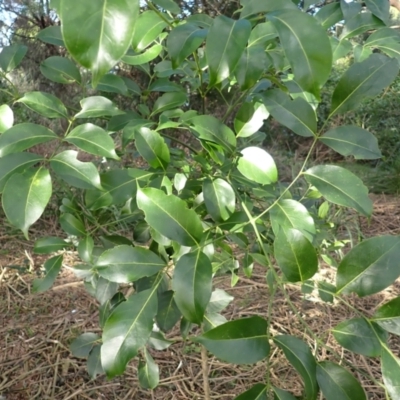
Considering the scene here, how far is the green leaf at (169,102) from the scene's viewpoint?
775 millimetres

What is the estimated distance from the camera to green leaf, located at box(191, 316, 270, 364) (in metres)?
0.43

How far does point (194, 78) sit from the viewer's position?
855mm

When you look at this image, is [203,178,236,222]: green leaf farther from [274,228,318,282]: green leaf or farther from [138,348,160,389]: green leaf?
[138,348,160,389]: green leaf

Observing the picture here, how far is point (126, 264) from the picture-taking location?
21.6 inches

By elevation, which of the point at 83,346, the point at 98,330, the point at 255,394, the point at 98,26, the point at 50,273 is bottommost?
the point at 98,330

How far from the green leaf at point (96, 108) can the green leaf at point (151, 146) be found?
59 millimetres

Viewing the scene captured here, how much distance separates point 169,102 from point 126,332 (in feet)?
1.42

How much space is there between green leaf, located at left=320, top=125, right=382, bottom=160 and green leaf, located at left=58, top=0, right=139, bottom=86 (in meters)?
0.37

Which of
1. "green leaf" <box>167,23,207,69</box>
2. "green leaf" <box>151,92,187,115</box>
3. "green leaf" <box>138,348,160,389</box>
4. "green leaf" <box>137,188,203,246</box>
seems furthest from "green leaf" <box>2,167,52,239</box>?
"green leaf" <box>138,348,160,389</box>

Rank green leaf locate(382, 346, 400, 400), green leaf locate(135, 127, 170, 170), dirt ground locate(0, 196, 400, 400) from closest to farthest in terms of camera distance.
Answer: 1. green leaf locate(382, 346, 400, 400)
2. green leaf locate(135, 127, 170, 170)
3. dirt ground locate(0, 196, 400, 400)

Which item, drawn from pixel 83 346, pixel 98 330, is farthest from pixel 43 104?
pixel 98 330

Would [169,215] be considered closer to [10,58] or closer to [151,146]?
[151,146]

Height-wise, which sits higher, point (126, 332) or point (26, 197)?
point (26, 197)

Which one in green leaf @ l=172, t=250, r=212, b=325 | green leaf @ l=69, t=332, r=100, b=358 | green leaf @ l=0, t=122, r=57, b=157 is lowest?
green leaf @ l=69, t=332, r=100, b=358
